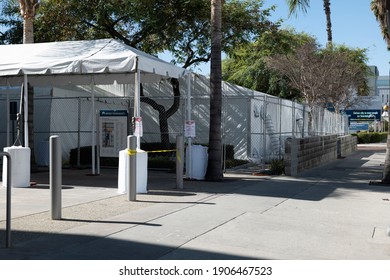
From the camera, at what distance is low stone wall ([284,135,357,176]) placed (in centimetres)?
1694

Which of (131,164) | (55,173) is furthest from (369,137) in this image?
(55,173)

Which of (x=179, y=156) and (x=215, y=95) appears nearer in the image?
(x=179, y=156)

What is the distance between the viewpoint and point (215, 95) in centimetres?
1452

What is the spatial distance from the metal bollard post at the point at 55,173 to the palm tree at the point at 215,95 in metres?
6.85

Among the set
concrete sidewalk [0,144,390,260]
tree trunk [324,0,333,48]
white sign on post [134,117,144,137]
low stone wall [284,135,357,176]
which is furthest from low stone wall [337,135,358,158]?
white sign on post [134,117,144,137]

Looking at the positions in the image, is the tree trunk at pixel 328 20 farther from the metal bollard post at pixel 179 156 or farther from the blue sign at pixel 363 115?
the metal bollard post at pixel 179 156

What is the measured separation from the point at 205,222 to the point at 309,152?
40.3 feet

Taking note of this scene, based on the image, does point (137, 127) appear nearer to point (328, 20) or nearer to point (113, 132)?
point (113, 132)

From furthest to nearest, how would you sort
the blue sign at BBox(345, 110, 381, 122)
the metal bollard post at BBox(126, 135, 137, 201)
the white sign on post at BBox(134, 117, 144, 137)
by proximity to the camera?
the blue sign at BBox(345, 110, 381, 122) < the white sign on post at BBox(134, 117, 144, 137) < the metal bollard post at BBox(126, 135, 137, 201)

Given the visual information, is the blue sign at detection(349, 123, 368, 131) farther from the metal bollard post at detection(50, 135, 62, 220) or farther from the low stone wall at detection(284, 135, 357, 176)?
the metal bollard post at detection(50, 135, 62, 220)

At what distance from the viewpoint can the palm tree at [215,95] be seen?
47.2ft

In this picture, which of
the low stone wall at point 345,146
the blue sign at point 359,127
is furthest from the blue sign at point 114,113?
the blue sign at point 359,127

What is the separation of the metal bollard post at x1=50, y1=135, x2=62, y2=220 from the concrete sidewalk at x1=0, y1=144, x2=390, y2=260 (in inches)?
8.9

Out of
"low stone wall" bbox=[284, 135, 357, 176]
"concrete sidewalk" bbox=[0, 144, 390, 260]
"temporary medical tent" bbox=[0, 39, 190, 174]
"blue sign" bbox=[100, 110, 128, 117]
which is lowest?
"concrete sidewalk" bbox=[0, 144, 390, 260]
